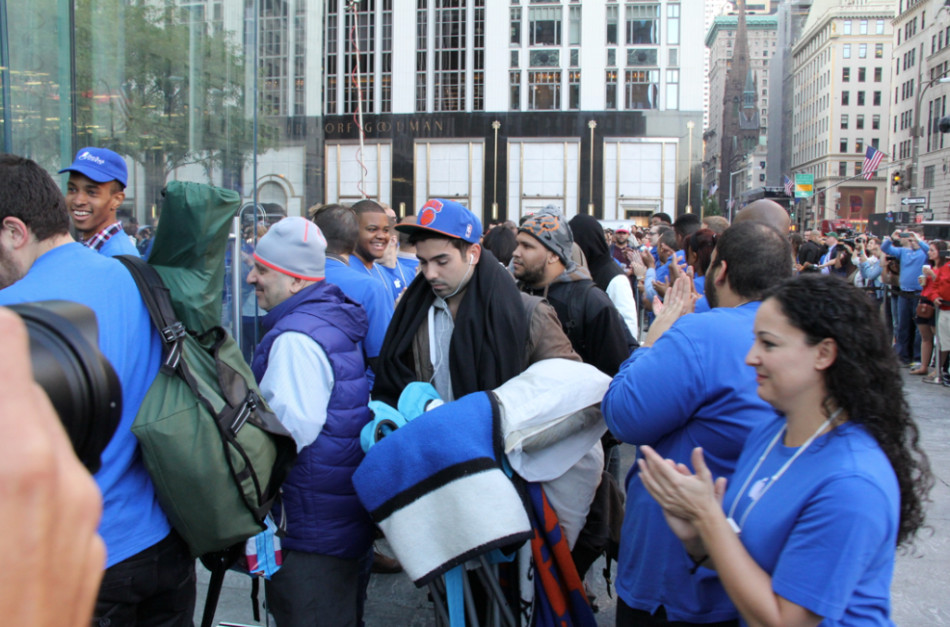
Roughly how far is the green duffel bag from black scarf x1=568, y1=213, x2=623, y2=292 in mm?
3830

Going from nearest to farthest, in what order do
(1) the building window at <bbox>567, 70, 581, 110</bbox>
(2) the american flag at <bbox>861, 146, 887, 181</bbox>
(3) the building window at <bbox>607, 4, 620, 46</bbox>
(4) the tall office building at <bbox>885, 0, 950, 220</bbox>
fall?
(2) the american flag at <bbox>861, 146, 887, 181</bbox> → (3) the building window at <bbox>607, 4, 620, 46</bbox> → (1) the building window at <bbox>567, 70, 581, 110</bbox> → (4) the tall office building at <bbox>885, 0, 950, 220</bbox>

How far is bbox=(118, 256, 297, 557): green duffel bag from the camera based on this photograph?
6.84 ft

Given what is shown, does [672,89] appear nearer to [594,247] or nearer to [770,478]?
[594,247]

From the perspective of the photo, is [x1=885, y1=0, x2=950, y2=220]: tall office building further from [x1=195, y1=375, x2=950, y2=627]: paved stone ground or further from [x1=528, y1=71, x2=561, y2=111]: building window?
[x1=195, y1=375, x2=950, y2=627]: paved stone ground

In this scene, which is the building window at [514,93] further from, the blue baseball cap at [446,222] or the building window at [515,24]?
the blue baseball cap at [446,222]

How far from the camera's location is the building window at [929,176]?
7312cm

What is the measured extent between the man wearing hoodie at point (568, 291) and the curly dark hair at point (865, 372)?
2196 millimetres

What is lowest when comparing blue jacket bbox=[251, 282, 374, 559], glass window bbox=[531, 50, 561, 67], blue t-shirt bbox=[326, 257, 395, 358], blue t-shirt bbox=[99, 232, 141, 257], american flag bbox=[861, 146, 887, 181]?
blue jacket bbox=[251, 282, 374, 559]

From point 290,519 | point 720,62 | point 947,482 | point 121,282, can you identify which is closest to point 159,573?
point 290,519

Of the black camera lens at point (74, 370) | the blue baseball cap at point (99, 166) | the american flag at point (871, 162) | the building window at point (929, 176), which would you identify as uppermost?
the building window at point (929, 176)

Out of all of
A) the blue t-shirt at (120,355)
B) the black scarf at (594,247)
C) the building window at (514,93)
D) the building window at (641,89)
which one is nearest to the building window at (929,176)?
the building window at (641,89)

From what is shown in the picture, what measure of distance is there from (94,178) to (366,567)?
7.02 ft

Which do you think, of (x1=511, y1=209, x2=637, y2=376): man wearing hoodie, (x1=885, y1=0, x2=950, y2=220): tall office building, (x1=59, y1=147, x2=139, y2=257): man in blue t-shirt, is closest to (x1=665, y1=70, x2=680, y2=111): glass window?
(x1=885, y1=0, x2=950, y2=220): tall office building

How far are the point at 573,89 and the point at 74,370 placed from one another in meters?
48.4
